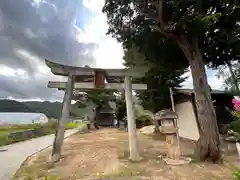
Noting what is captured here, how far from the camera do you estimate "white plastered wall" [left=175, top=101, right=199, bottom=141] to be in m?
8.95

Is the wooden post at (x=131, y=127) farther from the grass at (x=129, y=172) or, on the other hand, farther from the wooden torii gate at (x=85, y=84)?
the grass at (x=129, y=172)

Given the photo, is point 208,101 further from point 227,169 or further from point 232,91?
point 232,91

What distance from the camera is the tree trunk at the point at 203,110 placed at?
186 inches

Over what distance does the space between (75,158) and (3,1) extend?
7725mm

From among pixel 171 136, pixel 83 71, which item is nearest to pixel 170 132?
pixel 171 136

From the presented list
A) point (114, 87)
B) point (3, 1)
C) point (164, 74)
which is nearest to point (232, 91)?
point (164, 74)

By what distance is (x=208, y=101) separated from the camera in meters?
5.06

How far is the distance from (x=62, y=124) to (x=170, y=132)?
3.27m

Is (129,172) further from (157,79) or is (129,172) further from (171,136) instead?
(157,79)

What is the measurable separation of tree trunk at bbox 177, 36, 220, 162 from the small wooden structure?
0.81 m

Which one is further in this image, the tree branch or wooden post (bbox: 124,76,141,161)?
the tree branch

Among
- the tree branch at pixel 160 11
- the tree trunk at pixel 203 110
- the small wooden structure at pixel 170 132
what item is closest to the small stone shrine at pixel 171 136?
the small wooden structure at pixel 170 132

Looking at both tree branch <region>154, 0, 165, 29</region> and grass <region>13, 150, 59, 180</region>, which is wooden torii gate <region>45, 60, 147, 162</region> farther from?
tree branch <region>154, 0, 165, 29</region>

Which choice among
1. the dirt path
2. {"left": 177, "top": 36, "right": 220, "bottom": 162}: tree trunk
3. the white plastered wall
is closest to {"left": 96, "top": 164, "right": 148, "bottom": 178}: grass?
the dirt path
